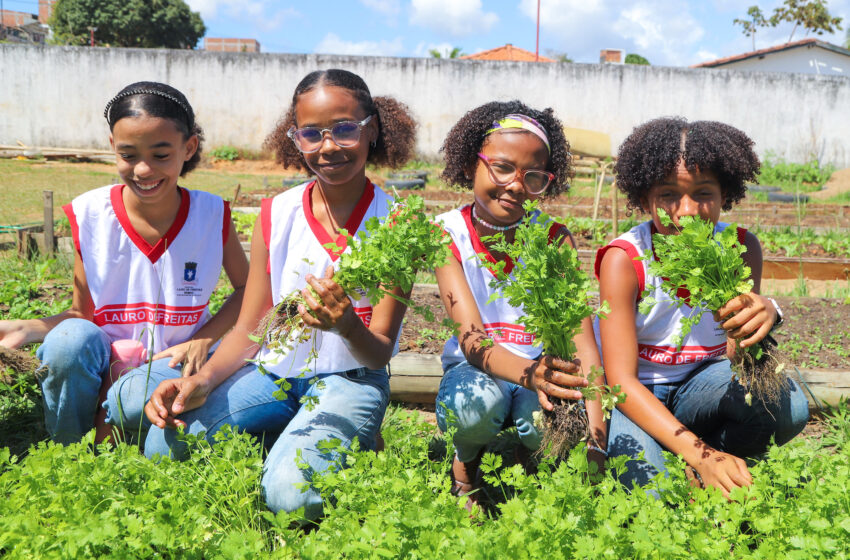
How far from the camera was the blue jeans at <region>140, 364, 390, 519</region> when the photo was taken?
2357mm

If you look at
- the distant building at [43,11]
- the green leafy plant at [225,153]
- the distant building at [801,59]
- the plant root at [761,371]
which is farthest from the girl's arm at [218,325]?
the distant building at [43,11]

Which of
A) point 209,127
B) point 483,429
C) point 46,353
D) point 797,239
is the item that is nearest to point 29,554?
point 46,353

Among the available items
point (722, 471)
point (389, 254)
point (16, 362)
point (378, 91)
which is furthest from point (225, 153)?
point (722, 471)

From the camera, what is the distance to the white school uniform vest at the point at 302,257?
2.79 meters

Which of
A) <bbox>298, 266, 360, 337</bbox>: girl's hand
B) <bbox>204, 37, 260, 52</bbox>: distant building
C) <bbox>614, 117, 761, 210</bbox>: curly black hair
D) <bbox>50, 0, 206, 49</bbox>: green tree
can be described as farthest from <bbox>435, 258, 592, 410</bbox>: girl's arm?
<bbox>204, 37, 260, 52</bbox>: distant building

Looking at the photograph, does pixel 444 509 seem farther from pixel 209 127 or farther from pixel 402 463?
pixel 209 127

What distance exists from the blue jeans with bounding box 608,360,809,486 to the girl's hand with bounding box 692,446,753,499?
0.17 meters

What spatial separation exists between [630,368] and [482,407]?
0.57 metres

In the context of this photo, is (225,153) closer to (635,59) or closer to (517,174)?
(517,174)

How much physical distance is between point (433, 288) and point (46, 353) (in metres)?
3.05

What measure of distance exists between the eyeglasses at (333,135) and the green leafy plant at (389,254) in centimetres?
45

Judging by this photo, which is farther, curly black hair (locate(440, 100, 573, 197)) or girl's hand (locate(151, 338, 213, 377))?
curly black hair (locate(440, 100, 573, 197))

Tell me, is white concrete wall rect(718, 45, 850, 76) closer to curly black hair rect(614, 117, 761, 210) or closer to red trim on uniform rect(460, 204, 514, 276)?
curly black hair rect(614, 117, 761, 210)

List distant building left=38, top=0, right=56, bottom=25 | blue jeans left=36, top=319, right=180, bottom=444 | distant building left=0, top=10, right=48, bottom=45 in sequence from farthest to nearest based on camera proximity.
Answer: distant building left=38, top=0, right=56, bottom=25 < distant building left=0, top=10, right=48, bottom=45 < blue jeans left=36, top=319, right=180, bottom=444
